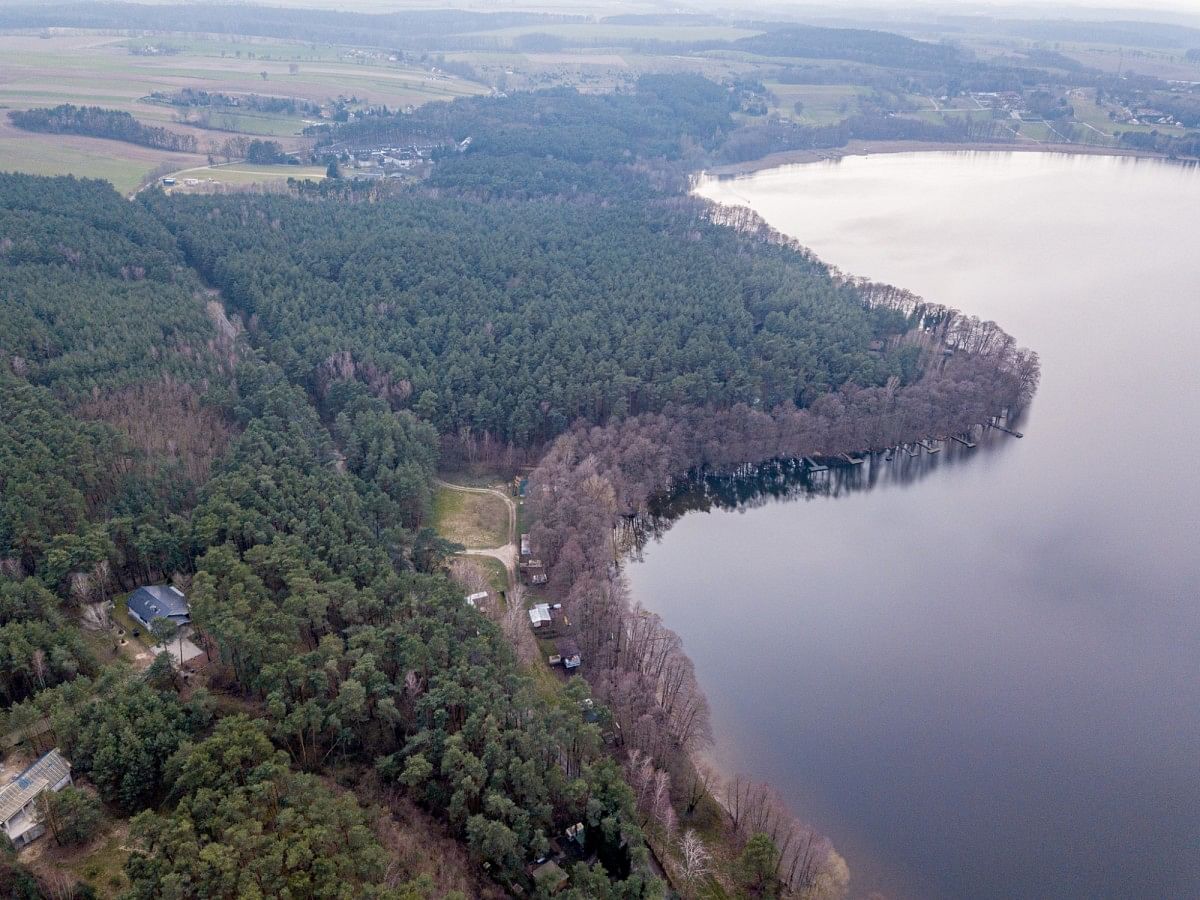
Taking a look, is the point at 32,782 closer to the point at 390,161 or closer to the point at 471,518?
the point at 471,518

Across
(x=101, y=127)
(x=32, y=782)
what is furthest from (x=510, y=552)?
(x=101, y=127)

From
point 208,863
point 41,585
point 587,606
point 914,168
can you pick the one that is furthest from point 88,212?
point 914,168

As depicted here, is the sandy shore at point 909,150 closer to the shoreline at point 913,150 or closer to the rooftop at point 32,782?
the shoreline at point 913,150

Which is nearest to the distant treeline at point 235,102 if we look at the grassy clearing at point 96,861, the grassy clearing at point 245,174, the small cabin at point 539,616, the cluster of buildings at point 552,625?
the grassy clearing at point 245,174

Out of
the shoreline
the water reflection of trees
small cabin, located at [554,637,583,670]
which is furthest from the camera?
the shoreline

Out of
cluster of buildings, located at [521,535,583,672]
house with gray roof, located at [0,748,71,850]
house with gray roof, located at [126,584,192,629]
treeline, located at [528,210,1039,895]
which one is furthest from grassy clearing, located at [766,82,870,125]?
house with gray roof, located at [0,748,71,850]

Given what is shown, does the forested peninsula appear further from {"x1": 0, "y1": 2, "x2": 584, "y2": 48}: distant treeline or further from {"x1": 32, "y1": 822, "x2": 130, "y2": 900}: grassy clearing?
{"x1": 0, "y1": 2, "x2": 584, "y2": 48}: distant treeline
